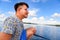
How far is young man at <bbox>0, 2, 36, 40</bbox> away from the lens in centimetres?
120

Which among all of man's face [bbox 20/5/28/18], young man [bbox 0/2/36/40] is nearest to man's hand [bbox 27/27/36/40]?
young man [bbox 0/2/36/40]

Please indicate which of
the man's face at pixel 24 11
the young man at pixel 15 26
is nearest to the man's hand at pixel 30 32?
the young man at pixel 15 26

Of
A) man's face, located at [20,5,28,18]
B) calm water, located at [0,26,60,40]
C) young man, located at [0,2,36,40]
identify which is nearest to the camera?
young man, located at [0,2,36,40]

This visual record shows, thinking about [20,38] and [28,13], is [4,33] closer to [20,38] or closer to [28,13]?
[20,38]

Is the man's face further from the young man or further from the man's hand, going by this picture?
the man's hand

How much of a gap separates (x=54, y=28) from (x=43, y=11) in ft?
0.77

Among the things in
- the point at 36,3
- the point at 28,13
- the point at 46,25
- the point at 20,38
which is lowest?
the point at 20,38

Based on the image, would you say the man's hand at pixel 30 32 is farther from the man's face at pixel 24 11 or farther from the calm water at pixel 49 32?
the man's face at pixel 24 11

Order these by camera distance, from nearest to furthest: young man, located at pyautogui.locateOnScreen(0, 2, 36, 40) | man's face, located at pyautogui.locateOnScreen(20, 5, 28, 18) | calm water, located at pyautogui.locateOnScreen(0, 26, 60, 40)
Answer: young man, located at pyautogui.locateOnScreen(0, 2, 36, 40) → man's face, located at pyautogui.locateOnScreen(20, 5, 28, 18) → calm water, located at pyautogui.locateOnScreen(0, 26, 60, 40)

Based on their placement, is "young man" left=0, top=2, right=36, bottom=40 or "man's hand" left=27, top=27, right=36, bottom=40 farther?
"man's hand" left=27, top=27, right=36, bottom=40

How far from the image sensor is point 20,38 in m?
1.28

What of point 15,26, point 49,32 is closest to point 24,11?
point 15,26

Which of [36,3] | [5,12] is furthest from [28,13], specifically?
[5,12]

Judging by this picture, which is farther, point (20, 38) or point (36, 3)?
point (36, 3)
